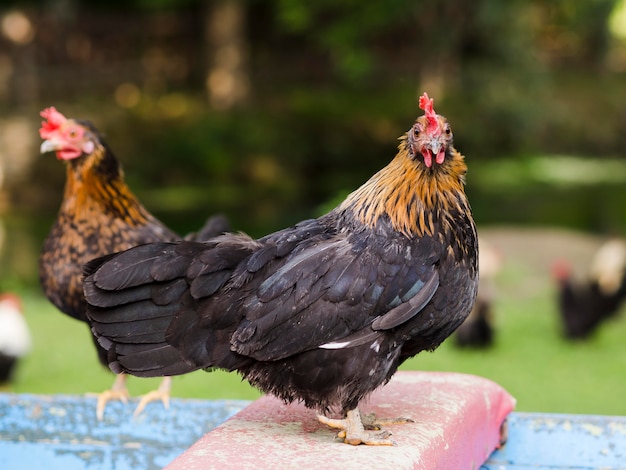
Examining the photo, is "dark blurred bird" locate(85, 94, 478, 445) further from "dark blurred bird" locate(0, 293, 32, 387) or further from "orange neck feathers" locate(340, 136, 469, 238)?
"dark blurred bird" locate(0, 293, 32, 387)

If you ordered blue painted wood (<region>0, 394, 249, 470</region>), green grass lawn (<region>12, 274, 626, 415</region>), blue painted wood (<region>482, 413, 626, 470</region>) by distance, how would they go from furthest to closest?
1. green grass lawn (<region>12, 274, 626, 415</region>)
2. blue painted wood (<region>0, 394, 249, 470</region>)
3. blue painted wood (<region>482, 413, 626, 470</region>)

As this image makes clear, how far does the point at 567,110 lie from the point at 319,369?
19751mm

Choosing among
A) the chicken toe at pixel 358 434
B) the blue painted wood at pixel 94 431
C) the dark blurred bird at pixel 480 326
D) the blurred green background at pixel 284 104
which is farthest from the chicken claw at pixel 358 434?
the blurred green background at pixel 284 104

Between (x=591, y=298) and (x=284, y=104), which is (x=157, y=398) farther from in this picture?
(x=284, y=104)

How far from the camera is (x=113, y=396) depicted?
4293mm

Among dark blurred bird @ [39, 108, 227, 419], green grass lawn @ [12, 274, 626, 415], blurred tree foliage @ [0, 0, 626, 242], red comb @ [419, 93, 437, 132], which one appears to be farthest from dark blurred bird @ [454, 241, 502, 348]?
blurred tree foliage @ [0, 0, 626, 242]

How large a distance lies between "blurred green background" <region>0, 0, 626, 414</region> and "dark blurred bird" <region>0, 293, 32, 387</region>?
5.98 meters

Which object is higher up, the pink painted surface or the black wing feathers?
the black wing feathers

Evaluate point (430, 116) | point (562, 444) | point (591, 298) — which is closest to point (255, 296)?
point (430, 116)

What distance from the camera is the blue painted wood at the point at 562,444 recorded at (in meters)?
3.68

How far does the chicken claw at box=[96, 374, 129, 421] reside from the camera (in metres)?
4.14

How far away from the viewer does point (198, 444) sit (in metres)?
3.11

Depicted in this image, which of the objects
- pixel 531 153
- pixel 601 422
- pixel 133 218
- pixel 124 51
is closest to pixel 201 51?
pixel 124 51

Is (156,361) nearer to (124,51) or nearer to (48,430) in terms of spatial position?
(48,430)
